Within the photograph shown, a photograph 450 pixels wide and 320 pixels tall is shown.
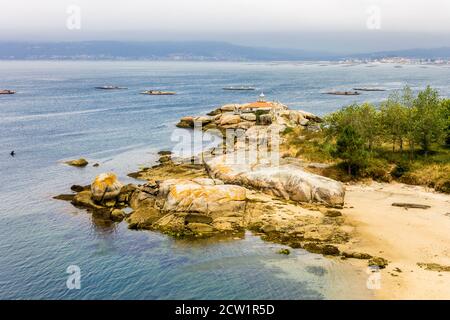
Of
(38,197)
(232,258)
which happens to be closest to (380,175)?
(232,258)

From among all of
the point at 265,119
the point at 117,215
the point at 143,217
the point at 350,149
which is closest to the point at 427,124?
the point at 350,149

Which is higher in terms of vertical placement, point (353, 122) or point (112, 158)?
point (353, 122)

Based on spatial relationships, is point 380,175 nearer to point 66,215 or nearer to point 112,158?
point 66,215

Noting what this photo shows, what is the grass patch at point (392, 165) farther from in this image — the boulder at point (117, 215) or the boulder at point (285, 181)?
the boulder at point (117, 215)

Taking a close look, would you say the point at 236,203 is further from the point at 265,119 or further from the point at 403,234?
the point at 265,119

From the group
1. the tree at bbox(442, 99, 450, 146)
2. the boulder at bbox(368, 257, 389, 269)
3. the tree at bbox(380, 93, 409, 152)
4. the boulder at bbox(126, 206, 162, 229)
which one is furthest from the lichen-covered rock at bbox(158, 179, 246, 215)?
the tree at bbox(442, 99, 450, 146)

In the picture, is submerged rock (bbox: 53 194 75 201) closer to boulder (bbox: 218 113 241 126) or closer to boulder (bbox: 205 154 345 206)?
boulder (bbox: 205 154 345 206)
